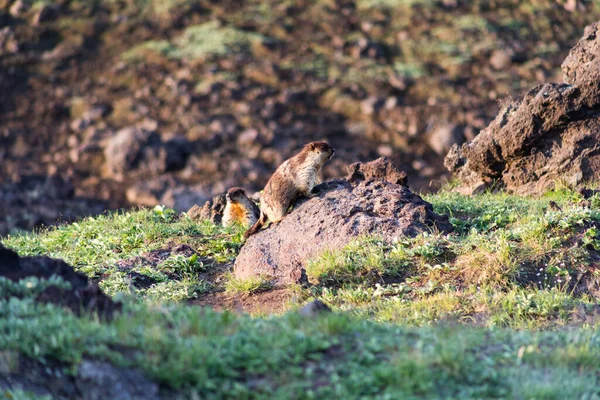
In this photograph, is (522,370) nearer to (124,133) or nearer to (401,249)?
(401,249)

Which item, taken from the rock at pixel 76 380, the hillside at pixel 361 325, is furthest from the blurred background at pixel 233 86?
the rock at pixel 76 380

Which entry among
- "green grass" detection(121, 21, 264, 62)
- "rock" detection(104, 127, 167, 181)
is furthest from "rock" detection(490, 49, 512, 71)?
"rock" detection(104, 127, 167, 181)

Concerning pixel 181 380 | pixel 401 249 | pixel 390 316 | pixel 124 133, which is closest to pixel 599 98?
pixel 401 249

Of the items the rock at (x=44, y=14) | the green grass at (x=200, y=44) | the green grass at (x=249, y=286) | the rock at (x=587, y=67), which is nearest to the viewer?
the green grass at (x=249, y=286)

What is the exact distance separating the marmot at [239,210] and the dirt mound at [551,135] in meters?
3.35

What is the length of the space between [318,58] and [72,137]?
739 centimetres

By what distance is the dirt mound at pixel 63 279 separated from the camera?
5.09 metres

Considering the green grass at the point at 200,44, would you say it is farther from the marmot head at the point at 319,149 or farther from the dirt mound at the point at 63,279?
the dirt mound at the point at 63,279

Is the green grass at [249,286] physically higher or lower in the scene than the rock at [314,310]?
lower

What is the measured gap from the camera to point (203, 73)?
2319 centimetres

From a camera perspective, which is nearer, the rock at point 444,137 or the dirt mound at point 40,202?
the dirt mound at point 40,202

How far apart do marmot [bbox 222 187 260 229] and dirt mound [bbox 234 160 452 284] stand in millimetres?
1376

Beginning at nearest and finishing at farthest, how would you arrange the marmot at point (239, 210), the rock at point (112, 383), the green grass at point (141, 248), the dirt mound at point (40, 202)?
the rock at point (112, 383), the green grass at point (141, 248), the marmot at point (239, 210), the dirt mound at point (40, 202)

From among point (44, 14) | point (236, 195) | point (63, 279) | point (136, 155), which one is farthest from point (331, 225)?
point (44, 14)
